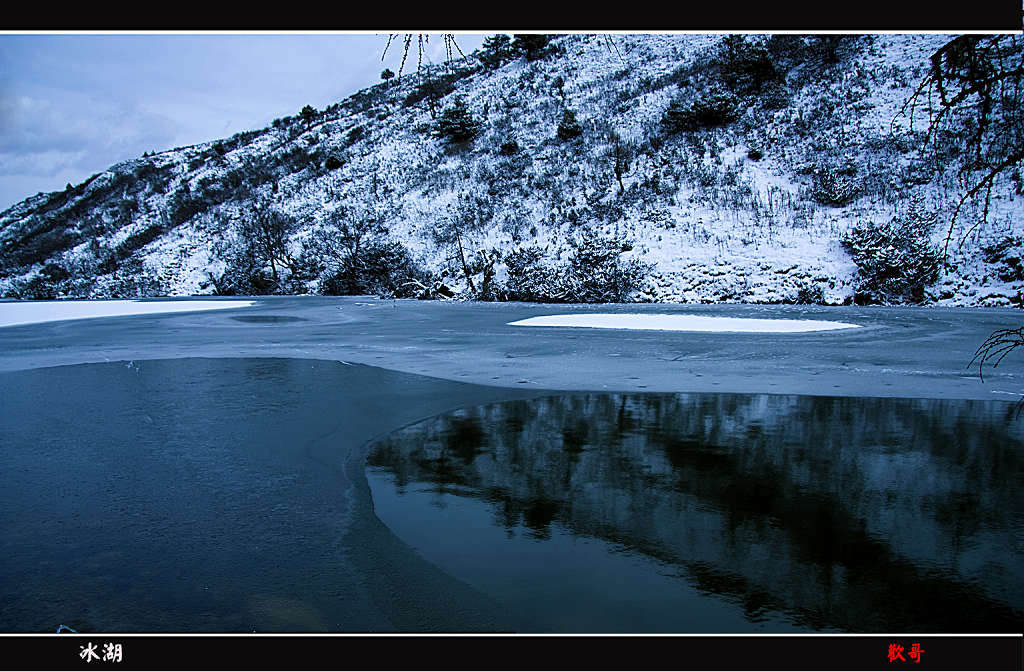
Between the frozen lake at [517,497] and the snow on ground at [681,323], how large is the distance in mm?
3962

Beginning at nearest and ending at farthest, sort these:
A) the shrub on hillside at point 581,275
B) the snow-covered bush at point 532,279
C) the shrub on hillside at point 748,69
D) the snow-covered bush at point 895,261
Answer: the snow-covered bush at point 895,261
the shrub on hillside at point 581,275
the snow-covered bush at point 532,279
the shrub on hillside at point 748,69

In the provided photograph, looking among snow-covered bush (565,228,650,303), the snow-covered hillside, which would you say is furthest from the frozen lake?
snow-covered bush (565,228,650,303)

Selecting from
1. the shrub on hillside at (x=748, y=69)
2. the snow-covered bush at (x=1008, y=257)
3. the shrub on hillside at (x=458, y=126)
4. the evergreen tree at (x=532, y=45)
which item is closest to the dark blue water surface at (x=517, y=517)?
the snow-covered bush at (x=1008, y=257)

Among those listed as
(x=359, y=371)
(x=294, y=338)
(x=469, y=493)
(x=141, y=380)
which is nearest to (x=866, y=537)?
(x=469, y=493)

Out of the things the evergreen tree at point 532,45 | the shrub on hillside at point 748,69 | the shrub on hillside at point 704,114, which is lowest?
the shrub on hillside at point 704,114

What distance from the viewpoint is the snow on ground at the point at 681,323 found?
44.2 ft

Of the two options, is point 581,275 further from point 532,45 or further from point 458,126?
point 532,45

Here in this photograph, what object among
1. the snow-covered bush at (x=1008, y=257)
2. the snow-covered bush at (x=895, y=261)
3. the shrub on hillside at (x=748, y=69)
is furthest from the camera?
the shrub on hillside at (x=748, y=69)

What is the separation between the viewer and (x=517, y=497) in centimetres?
444

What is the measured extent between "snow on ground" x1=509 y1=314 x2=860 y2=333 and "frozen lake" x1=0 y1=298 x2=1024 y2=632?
156 inches

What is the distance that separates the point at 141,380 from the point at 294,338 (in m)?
4.68

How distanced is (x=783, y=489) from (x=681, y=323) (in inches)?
412

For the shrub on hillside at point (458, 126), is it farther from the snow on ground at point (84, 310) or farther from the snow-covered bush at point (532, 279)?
the snow on ground at point (84, 310)

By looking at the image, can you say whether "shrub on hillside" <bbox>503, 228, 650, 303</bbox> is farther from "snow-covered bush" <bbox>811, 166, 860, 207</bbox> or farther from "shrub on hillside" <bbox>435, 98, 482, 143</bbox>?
"shrub on hillside" <bbox>435, 98, 482, 143</bbox>
